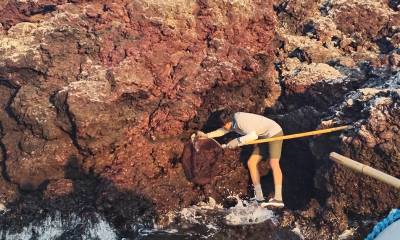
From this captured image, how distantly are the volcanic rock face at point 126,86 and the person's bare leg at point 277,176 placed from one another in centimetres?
58

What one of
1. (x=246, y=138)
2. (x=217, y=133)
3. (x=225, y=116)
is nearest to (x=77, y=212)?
(x=217, y=133)

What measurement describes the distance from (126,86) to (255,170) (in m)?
2.07

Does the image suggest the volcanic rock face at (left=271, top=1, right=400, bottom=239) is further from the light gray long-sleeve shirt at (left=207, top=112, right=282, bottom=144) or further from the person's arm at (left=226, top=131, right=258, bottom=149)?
the person's arm at (left=226, top=131, right=258, bottom=149)

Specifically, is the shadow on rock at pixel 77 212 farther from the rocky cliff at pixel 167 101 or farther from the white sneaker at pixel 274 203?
the white sneaker at pixel 274 203

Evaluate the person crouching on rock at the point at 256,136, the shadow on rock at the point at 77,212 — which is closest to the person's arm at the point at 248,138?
the person crouching on rock at the point at 256,136

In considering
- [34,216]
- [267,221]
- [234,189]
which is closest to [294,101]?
[234,189]

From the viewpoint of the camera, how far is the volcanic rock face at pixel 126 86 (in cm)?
575

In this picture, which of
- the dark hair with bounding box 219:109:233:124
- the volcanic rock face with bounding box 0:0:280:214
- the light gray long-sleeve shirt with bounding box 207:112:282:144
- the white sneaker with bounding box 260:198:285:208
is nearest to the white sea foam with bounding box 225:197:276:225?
the white sneaker with bounding box 260:198:285:208

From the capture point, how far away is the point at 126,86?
5887 mm

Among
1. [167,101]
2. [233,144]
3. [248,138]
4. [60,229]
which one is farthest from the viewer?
[167,101]

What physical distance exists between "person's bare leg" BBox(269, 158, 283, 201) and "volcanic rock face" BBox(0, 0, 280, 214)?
1.91 ft

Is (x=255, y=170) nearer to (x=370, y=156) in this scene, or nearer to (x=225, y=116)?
(x=225, y=116)

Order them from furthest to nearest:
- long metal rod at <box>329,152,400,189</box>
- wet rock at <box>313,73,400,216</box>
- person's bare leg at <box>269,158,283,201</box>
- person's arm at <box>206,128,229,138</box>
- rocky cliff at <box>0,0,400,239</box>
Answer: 1. person's arm at <box>206,128,229,138</box>
2. person's bare leg at <box>269,158,283,201</box>
3. rocky cliff at <box>0,0,400,239</box>
4. wet rock at <box>313,73,400,216</box>
5. long metal rod at <box>329,152,400,189</box>

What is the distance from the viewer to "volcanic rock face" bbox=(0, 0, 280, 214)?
226 inches
